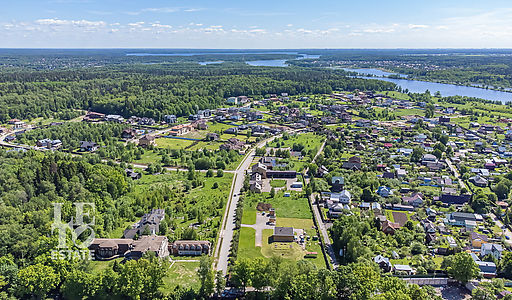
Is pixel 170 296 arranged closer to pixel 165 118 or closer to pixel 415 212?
pixel 415 212

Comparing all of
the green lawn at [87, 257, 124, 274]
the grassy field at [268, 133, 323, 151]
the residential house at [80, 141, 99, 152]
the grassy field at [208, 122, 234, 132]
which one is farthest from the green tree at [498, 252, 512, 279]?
the residential house at [80, 141, 99, 152]

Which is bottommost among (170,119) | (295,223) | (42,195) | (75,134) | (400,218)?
(295,223)

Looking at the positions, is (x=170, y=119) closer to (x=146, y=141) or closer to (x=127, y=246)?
(x=146, y=141)

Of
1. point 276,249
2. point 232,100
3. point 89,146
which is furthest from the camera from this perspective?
point 232,100

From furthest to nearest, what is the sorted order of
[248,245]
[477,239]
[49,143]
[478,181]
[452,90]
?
[452,90] < [49,143] < [478,181] < [477,239] < [248,245]

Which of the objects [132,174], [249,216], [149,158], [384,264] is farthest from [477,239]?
[149,158]

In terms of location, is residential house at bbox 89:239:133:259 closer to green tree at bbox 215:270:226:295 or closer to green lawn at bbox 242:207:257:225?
green tree at bbox 215:270:226:295

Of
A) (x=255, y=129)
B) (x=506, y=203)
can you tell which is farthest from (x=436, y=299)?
(x=255, y=129)
